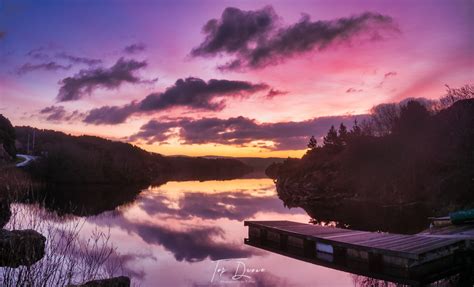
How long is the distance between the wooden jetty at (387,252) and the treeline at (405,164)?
936 inches

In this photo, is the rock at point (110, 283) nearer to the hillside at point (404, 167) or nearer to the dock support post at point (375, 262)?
the dock support post at point (375, 262)

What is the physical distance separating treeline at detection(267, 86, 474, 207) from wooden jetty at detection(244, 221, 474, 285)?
23764 millimetres

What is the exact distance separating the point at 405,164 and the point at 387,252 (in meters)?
48.6

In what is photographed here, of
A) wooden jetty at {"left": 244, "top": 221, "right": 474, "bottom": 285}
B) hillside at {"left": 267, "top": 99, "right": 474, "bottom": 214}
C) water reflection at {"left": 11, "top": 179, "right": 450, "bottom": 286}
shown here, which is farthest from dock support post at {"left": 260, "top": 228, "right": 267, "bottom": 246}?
hillside at {"left": 267, "top": 99, "right": 474, "bottom": 214}

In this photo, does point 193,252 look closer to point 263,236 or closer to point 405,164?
point 263,236

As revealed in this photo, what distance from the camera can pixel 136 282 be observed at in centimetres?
1488

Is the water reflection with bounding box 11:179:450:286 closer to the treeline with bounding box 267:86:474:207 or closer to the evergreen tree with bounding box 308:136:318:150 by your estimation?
the treeline with bounding box 267:86:474:207

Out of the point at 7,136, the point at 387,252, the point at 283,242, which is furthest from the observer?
the point at 7,136

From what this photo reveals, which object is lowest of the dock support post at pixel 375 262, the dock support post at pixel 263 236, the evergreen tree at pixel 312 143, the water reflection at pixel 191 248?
the water reflection at pixel 191 248

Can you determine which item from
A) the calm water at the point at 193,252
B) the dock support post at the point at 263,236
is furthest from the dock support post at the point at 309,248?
the dock support post at the point at 263,236

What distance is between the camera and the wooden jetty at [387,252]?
13148mm

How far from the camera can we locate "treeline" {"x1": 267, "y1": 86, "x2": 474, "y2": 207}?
41.1m

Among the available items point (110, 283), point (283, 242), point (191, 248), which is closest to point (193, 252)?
point (191, 248)

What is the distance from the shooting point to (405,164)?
191 ft
